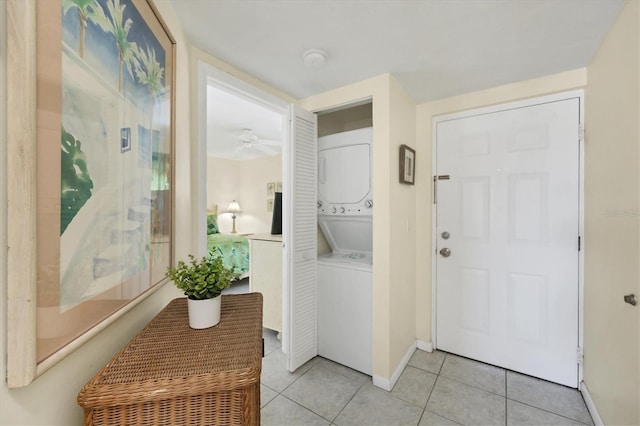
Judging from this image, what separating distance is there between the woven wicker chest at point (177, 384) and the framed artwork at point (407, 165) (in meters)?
1.65

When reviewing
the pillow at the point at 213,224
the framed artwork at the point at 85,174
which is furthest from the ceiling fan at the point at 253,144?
the framed artwork at the point at 85,174

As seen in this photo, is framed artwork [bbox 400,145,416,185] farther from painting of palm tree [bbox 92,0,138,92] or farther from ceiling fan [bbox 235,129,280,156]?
ceiling fan [bbox 235,129,280,156]

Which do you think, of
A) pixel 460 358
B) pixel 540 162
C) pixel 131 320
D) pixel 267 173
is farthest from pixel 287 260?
pixel 267 173

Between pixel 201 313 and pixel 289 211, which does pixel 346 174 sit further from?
pixel 201 313

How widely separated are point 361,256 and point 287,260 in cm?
71

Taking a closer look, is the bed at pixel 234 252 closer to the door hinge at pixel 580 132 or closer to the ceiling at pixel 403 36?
the ceiling at pixel 403 36

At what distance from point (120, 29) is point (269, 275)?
217 centimetres

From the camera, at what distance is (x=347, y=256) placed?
2.45 m

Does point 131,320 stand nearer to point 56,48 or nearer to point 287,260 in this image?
point 56,48

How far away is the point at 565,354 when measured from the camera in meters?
1.89

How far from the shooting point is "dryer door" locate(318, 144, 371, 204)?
83.4 inches

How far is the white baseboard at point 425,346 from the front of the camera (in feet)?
7.73

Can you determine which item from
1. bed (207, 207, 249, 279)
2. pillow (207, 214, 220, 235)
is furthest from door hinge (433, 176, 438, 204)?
pillow (207, 214, 220, 235)

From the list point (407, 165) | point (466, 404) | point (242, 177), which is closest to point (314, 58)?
point (407, 165)
